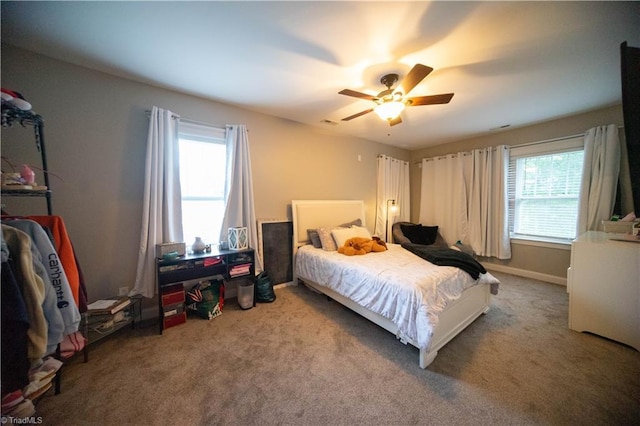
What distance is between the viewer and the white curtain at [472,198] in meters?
3.80

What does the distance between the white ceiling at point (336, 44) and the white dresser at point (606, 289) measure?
1.72m

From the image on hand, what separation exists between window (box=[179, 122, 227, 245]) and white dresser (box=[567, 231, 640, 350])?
13.1 feet

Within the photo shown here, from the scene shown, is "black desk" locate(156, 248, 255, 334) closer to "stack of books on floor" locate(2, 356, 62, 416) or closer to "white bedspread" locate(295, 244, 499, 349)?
"stack of books on floor" locate(2, 356, 62, 416)

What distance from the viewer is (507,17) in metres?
1.47

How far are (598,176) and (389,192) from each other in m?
2.87

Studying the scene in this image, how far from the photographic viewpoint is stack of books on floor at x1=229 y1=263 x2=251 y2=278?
2561 millimetres

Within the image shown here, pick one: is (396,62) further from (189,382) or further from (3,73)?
(3,73)

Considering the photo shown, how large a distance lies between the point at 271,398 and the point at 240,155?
254cm

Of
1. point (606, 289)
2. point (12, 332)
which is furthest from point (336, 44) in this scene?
point (606, 289)

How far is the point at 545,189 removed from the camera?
3494 mm

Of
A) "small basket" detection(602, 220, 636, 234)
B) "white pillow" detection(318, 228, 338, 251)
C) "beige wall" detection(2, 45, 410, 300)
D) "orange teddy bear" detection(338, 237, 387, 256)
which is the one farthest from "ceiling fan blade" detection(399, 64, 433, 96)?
"small basket" detection(602, 220, 636, 234)

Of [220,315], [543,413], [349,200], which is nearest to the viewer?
[543,413]

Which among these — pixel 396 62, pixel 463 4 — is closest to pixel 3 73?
pixel 396 62

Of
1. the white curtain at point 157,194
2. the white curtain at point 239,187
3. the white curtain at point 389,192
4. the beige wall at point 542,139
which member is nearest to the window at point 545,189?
the beige wall at point 542,139
